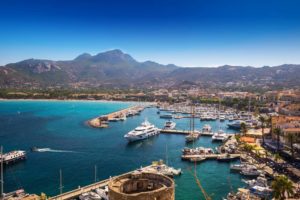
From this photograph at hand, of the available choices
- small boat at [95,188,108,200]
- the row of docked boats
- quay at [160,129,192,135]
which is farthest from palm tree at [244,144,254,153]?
small boat at [95,188,108,200]

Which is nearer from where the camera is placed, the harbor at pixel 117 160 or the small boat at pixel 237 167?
the harbor at pixel 117 160

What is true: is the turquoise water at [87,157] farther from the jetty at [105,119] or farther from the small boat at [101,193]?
the small boat at [101,193]

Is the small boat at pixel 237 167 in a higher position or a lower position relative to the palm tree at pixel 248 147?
lower

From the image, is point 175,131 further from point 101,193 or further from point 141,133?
point 101,193

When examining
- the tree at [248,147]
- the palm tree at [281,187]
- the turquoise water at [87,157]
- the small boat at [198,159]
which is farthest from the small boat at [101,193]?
the tree at [248,147]

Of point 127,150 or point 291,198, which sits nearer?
point 291,198

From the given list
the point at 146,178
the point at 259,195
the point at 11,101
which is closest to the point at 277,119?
A: the point at 259,195

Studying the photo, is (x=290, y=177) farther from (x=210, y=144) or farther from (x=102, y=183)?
(x=210, y=144)
